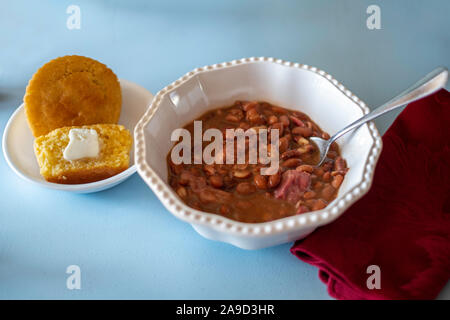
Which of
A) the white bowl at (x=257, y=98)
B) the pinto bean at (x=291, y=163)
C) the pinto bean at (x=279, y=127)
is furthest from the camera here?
the pinto bean at (x=279, y=127)

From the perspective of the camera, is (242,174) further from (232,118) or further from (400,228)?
(400,228)

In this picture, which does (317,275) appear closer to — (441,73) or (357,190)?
(357,190)

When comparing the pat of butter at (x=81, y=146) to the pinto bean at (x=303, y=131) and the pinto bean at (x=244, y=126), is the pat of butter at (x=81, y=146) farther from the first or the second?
the pinto bean at (x=303, y=131)

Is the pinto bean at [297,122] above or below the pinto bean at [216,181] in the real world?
above

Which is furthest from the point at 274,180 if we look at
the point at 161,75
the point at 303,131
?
the point at 161,75

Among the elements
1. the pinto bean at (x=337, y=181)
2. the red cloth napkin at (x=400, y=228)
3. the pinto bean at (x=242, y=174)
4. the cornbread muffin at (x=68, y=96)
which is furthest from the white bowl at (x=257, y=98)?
the cornbread muffin at (x=68, y=96)
